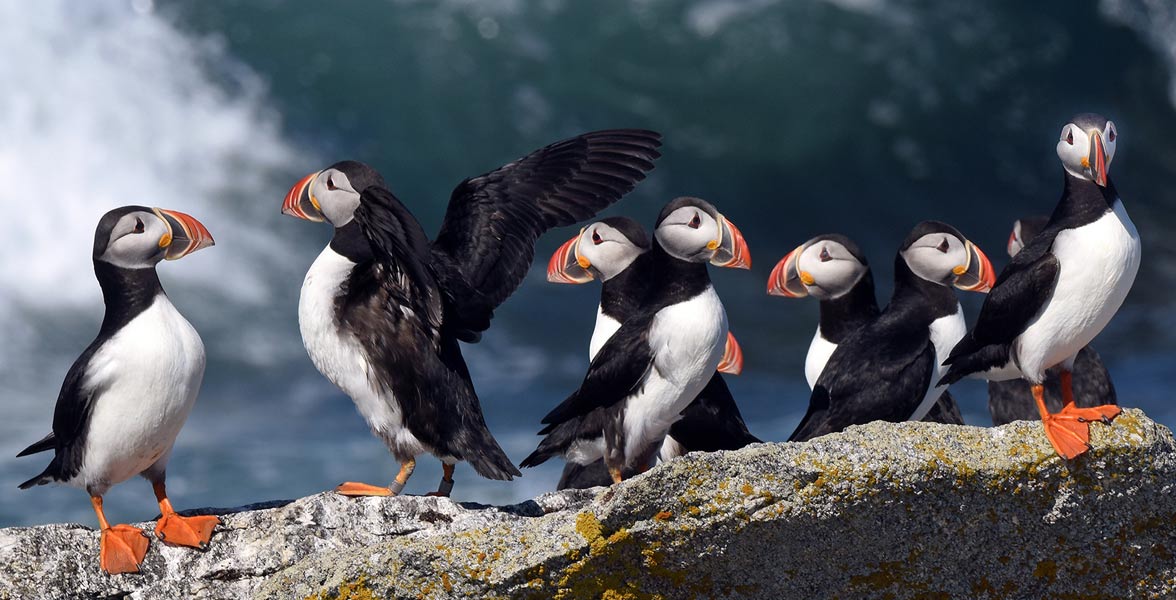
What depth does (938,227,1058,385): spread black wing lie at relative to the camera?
228 inches

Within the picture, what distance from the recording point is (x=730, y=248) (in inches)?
268

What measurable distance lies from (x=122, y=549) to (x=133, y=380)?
0.79 m

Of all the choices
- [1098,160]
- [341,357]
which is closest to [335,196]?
[341,357]

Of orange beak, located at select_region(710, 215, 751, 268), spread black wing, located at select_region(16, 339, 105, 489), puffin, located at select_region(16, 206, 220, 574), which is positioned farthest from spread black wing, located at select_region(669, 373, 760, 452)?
spread black wing, located at select_region(16, 339, 105, 489)

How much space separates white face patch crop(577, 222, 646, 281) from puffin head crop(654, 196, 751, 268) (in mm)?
1035

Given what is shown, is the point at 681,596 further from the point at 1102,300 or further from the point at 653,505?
the point at 1102,300

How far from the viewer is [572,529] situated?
15.6 ft

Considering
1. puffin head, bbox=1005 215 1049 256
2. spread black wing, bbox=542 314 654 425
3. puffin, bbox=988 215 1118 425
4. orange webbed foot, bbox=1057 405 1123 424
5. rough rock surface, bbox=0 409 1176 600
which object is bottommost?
rough rock surface, bbox=0 409 1176 600

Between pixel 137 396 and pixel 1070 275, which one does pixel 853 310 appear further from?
pixel 137 396

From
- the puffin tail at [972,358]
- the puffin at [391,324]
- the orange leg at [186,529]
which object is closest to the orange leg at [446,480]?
the puffin at [391,324]

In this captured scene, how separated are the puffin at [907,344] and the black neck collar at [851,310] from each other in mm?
694

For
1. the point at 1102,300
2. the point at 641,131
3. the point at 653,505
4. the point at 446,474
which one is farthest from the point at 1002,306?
the point at 641,131

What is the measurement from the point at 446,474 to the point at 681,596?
1.94m

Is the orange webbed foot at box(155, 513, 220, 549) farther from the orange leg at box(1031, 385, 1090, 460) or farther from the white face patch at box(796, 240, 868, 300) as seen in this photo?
the white face patch at box(796, 240, 868, 300)
